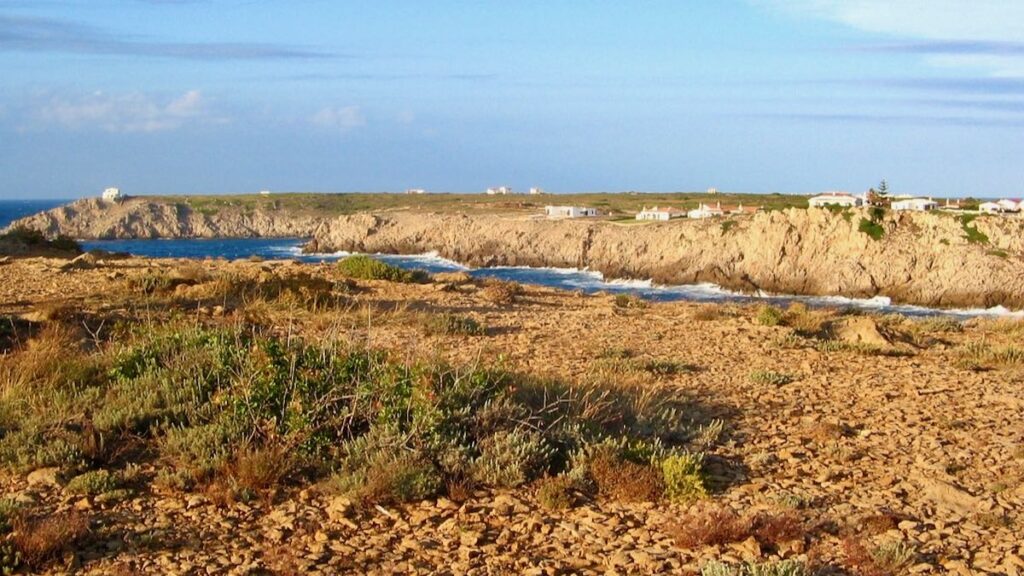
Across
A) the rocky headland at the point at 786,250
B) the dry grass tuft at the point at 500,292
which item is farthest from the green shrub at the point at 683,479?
the rocky headland at the point at 786,250

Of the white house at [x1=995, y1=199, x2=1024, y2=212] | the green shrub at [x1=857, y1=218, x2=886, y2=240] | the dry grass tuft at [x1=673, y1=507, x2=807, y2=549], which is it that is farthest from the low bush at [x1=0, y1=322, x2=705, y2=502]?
the white house at [x1=995, y1=199, x2=1024, y2=212]

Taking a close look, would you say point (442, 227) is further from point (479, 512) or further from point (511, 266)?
point (479, 512)

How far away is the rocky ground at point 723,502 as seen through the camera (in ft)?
16.0

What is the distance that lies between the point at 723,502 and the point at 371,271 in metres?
15.1

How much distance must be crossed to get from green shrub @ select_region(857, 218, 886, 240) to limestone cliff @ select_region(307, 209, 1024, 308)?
0.17 m

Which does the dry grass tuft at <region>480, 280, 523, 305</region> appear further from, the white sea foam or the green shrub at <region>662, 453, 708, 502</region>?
the white sea foam

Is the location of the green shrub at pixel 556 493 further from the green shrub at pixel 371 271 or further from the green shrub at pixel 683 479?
the green shrub at pixel 371 271

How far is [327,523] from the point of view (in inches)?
208

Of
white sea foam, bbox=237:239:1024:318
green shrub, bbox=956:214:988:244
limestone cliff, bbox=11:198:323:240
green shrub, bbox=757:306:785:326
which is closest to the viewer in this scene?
green shrub, bbox=757:306:785:326

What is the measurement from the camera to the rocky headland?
3981cm

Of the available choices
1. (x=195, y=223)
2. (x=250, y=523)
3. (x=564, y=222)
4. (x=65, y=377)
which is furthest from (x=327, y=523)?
(x=195, y=223)

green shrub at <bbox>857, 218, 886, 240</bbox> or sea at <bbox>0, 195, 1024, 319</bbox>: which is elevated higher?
green shrub at <bbox>857, 218, 886, 240</bbox>

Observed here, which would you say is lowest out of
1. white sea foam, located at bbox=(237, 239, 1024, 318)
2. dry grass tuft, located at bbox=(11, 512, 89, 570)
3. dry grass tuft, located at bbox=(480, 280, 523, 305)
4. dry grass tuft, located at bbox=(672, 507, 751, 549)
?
white sea foam, located at bbox=(237, 239, 1024, 318)

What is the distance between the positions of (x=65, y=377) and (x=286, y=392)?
219cm
